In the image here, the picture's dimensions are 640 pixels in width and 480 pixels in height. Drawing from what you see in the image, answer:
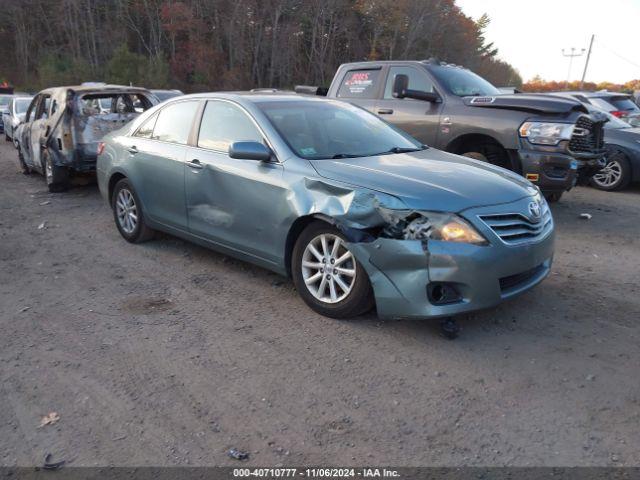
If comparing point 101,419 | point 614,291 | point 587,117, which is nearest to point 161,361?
point 101,419

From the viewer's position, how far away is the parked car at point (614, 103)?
38.5ft

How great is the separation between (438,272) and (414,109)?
15.2ft

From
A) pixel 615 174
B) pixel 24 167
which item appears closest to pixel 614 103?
pixel 615 174

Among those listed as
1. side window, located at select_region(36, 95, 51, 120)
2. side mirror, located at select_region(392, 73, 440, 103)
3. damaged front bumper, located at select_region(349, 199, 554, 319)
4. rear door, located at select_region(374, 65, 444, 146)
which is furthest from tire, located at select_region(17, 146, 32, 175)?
damaged front bumper, located at select_region(349, 199, 554, 319)

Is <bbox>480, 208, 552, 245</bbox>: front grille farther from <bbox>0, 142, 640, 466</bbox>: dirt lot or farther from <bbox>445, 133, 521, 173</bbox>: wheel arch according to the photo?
<bbox>445, 133, 521, 173</bbox>: wheel arch

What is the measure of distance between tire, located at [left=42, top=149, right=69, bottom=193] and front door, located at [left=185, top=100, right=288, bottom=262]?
15.4ft

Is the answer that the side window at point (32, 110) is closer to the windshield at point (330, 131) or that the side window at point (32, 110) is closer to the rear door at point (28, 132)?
the rear door at point (28, 132)

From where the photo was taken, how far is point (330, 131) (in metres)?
4.83

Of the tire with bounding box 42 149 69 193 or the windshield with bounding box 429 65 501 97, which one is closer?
the windshield with bounding box 429 65 501 97

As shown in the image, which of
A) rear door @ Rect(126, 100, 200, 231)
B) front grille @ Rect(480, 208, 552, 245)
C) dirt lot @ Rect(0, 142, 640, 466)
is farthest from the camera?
rear door @ Rect(126, 100, 200, 231)

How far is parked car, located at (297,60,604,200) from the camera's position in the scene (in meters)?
6.62

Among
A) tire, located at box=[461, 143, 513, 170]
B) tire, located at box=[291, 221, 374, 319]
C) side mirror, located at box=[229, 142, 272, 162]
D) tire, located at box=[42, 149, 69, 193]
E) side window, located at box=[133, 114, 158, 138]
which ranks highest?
side mirror, located at box=[229, 142, 272, 162]

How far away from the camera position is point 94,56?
43531mm

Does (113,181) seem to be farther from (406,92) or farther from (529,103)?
(529,103)
